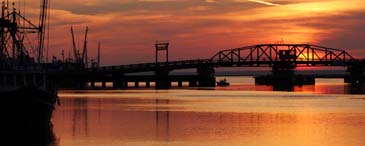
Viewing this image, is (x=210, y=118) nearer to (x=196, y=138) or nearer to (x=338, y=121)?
(x=338, y=121)

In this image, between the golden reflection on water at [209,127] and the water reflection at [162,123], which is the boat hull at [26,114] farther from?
the water reflection at [162,123]

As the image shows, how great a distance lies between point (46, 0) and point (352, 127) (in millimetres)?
40065

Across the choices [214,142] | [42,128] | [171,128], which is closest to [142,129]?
[171,128]

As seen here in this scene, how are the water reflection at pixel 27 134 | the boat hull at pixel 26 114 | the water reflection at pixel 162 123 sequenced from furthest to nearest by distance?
the boat hull at pixel 26 114 < the water reflection at pixel 162 123 < the water reflection at pixel 27 134

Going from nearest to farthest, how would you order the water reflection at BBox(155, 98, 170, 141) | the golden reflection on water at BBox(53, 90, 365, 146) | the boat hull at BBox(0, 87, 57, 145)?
the golden reflection on water at BBox(53, 90, 365, 146), the water reflection at BBox(155, 98, 170, 141), the boat hull at BBox(0, 87, 57, 145)

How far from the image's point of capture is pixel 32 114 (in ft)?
226

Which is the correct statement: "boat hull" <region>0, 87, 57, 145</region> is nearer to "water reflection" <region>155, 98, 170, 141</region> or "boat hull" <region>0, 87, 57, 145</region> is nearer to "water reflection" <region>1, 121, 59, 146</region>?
"water reflection" <region>1, 121, 59, 146</region>

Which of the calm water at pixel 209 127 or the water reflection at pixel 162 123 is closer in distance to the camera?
the calm water at pixel 209 127

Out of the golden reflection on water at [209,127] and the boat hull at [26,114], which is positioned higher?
the boat hull at [26,114]

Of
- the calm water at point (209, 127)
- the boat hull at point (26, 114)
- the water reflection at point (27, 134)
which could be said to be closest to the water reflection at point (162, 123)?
the calm water at point (209, 127)

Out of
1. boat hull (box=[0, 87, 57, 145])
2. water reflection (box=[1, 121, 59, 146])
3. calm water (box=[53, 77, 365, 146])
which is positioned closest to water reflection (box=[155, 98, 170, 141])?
calm water (box=[53, 77, 365, 146])

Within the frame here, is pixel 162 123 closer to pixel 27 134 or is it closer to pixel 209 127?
pixel 209 127

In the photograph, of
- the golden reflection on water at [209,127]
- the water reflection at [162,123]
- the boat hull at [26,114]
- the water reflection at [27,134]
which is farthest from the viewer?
the boat hull at [26,114]

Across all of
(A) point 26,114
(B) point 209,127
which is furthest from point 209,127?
(A) point 26,114
